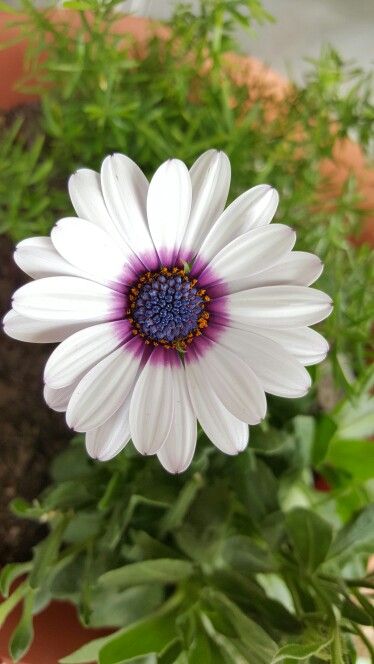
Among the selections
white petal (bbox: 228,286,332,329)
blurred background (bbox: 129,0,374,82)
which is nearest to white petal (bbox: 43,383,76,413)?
white petal (bbox: 228,286,332,329)

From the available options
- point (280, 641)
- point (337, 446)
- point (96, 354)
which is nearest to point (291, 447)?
point (337, 446)

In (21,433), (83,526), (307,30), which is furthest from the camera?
(307,30)

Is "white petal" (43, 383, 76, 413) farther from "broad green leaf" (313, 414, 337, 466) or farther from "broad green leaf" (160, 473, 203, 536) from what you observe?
"broad green leaf" (313, 414, 337, 466)

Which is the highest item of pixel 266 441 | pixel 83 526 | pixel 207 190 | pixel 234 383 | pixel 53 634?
pixel 207 190

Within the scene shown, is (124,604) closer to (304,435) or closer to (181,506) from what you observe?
(181,506)

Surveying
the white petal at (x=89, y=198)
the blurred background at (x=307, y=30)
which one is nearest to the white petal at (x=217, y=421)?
the white petal at (x=89, y=198)

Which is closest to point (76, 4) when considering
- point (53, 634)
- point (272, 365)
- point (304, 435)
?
point (272, 365)

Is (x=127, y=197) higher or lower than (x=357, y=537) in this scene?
higher

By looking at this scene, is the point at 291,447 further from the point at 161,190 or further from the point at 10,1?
the point at 10,1

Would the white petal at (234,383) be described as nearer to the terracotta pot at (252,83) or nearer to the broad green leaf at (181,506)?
the broad green leaf at (181,506)
